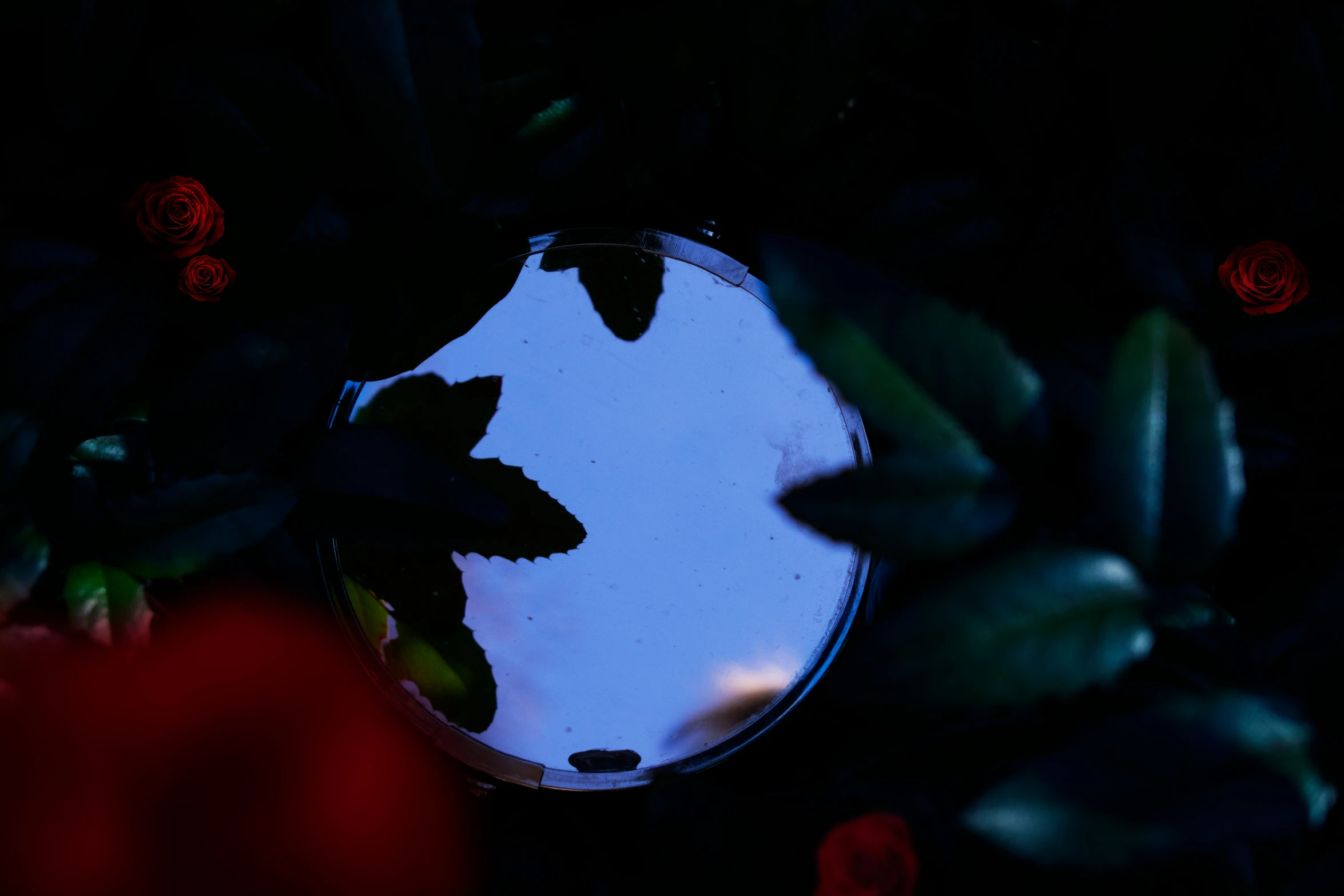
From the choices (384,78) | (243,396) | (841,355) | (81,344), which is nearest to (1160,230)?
(841,355)

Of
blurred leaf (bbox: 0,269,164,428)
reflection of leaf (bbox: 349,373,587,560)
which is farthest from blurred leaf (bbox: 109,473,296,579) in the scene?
reflection of leaf (bbox: 349,373,587,560)

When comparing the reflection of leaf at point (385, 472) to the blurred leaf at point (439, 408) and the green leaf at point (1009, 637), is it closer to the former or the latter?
the blurred leaf at point (439, 408)

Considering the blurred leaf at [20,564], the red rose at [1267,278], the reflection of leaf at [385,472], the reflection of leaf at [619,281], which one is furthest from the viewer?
the reflection of leaf at [619,281]

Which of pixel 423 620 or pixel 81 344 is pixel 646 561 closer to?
pixel 423 620

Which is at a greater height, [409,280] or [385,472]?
[409,280]

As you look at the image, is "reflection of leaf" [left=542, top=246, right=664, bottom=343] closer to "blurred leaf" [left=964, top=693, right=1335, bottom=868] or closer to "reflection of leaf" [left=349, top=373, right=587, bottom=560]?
"reflection of leaf" [left=349, top=373, right=587, bottom=560]

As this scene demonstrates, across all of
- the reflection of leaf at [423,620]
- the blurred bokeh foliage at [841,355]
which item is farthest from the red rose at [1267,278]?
the reflection of leaf at [423,620]

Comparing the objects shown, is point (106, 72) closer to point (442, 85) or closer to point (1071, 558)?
point (442, 85)
